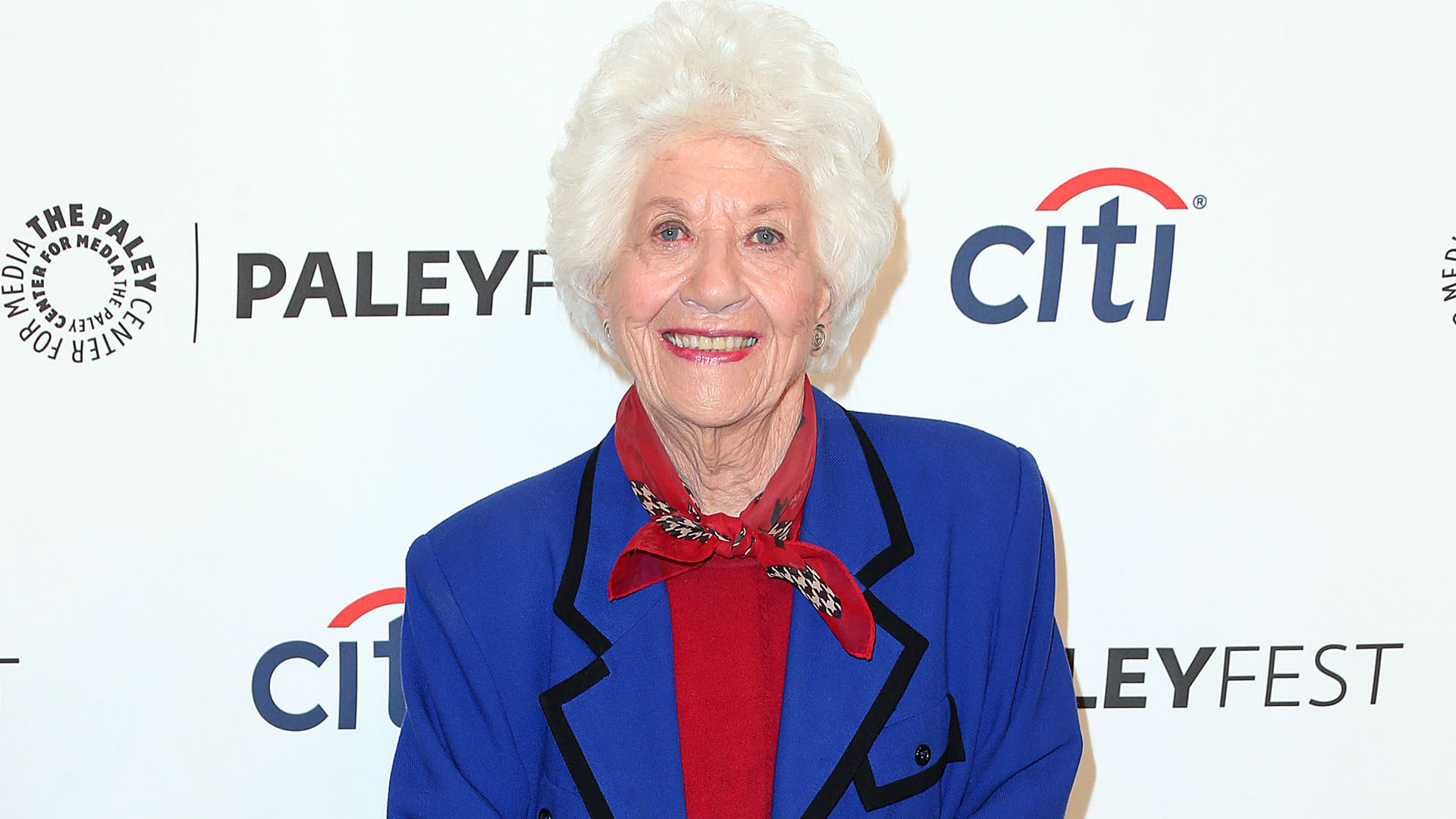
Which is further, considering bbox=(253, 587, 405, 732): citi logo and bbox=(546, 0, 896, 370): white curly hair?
bbox=(253, 587, 405, 732): citi logo

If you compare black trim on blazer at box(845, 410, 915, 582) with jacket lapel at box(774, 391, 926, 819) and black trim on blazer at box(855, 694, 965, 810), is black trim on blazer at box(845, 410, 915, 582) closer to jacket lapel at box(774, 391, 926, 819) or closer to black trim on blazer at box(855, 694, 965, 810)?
jacket lapel at box(774, 391, 926, 819)

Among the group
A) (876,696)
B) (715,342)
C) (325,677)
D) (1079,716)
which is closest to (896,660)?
(876,696)

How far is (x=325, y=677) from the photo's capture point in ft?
5.84

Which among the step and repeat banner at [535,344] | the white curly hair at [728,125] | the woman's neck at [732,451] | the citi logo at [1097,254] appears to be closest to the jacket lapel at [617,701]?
the woman's neck at [732,451]

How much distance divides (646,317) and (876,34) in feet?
2.03

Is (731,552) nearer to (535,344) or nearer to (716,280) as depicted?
(716,280)

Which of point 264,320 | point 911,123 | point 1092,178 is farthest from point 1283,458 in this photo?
point 264,320

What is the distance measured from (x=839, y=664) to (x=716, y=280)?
0.43 m

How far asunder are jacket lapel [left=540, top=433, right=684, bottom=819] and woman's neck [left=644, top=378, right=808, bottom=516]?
0.40 feet

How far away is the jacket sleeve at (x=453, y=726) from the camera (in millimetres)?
1362

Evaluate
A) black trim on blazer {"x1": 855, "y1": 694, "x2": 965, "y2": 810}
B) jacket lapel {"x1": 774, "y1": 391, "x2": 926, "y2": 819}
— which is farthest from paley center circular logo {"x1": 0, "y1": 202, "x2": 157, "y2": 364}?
black trim on blazer {"x1": 855, "y1": 694, "x2": 965, "y2": 810}

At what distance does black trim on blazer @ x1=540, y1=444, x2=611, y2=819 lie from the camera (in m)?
1.32

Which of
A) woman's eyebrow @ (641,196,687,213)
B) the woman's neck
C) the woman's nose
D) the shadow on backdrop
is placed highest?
woman's eyebrow @ (641,196,687,213)

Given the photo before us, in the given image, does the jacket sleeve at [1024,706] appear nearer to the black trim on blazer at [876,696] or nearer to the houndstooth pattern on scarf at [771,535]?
the black trim on blazer at [876,696]
